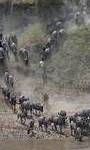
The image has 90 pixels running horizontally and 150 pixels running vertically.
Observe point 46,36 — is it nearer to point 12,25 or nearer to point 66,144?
point 12,25

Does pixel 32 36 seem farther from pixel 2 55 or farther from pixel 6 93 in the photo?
pixel 6 93

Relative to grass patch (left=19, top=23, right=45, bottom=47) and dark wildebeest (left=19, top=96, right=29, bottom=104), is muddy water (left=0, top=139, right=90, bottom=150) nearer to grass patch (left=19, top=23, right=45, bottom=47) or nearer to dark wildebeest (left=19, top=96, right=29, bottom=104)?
dark wildebeest (left=19, top=96, right=29, bottom=104)

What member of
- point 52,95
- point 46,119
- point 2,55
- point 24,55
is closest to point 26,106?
point 46,119

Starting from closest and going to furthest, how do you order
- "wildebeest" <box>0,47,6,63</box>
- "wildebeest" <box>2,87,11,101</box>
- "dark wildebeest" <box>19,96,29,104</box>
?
1. "dark wildebeest" <box>19,96,29,104</box>
2. "wildebeest" <box>2,87,11,101</box>
3. "wildebeest" <box>0,47,6,63</box>

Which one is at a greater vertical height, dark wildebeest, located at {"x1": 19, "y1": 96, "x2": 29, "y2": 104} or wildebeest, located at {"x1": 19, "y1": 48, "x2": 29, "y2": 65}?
wildebeest, located at {"x1": 19, "y1": 48, "x2": 29, "y2": 65}

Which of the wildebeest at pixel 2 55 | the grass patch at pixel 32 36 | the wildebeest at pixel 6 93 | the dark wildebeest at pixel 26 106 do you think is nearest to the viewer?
the dark wildebeest at pixel 26 106

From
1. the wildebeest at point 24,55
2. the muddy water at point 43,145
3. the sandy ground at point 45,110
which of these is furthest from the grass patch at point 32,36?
the muddy water at point 43,145

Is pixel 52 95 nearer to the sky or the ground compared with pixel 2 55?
nearer to the ground

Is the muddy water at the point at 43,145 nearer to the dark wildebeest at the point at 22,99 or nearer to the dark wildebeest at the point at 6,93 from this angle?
the dark wildebeest at the point at 22,99

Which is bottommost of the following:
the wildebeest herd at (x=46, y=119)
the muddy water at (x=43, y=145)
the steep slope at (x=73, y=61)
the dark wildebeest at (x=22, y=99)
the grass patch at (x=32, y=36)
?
the muddy water at (x=43, y=145)

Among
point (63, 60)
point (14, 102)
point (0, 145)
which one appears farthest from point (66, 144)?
point (63, 60)

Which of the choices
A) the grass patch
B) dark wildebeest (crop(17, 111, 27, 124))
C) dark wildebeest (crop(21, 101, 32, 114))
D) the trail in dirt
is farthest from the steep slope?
dark wildebeest (crop(17, 111, 27, 124))

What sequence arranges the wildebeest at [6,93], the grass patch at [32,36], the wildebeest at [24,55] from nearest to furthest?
the wildebeest at [6,93] < the wildebeest at [24,55] < the grass patch at [32,36]
